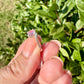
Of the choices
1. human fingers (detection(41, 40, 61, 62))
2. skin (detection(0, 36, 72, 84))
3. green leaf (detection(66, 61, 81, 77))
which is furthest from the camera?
green leaf (detection(66, 61, 81, 77))

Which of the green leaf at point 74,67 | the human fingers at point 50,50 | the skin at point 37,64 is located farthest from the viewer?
the green leaf at point 74,67

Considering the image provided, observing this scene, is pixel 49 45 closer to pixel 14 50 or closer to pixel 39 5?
pixel 39 5

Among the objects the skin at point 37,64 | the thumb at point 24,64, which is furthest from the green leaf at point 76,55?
the thumb at point 24,64

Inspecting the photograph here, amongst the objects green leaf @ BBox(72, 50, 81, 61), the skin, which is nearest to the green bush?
green leaf @ BBox(72, 50, 81, 61)

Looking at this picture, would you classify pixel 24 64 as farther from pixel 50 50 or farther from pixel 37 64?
pixel 50 50

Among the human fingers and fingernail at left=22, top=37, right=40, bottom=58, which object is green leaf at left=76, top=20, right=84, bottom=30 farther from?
fingernail at left=22, top=37, right=40, bottom=58

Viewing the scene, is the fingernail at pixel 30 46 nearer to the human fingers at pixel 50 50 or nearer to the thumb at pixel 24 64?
the thumb at pixel 24 64

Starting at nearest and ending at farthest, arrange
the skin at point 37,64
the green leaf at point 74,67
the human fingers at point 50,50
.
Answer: the skin at point 37,64
the human fingers at point 50,50
the green leaf at point 74,67

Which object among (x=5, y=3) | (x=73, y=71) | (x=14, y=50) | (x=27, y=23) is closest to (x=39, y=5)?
(x=27, y=23)
